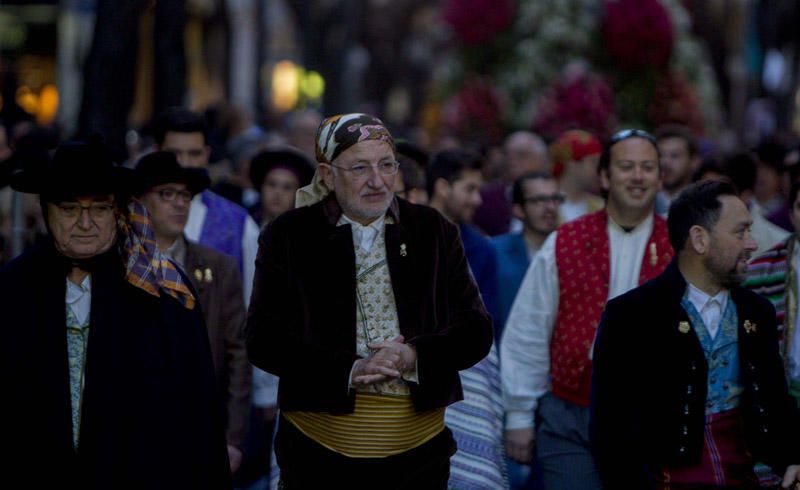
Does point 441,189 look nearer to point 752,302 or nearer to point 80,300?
point 752,302

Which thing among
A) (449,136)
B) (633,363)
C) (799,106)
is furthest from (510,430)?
(799,106)

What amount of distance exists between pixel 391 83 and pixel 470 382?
41.2 meters

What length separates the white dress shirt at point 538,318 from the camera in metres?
7.21

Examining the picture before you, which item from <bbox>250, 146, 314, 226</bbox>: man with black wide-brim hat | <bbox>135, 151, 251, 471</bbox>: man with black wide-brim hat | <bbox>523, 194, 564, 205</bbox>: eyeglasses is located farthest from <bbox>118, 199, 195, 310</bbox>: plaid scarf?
<bbox>523, 194, 564, 205</bbox>: eyeglasses

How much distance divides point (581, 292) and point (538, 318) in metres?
0.26

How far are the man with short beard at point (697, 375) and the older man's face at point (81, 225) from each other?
215 cm

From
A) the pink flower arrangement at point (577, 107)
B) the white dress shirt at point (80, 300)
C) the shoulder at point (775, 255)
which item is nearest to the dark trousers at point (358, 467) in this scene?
the white dress shirt at point (80, 300)

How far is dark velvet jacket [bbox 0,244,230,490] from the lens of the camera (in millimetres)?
5371

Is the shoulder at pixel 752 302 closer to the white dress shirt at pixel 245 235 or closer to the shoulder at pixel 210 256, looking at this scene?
the shoulder at pixel 210 256

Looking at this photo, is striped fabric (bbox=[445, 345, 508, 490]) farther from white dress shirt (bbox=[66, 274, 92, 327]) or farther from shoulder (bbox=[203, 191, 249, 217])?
shoulder (bbox=[203, 191, 249, 217])

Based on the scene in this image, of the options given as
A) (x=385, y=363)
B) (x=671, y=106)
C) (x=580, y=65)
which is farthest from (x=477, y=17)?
(x=385, y=363)

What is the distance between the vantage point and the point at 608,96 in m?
15.5

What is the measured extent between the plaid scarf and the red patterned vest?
2.14 meters

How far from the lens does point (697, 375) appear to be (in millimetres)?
5859
